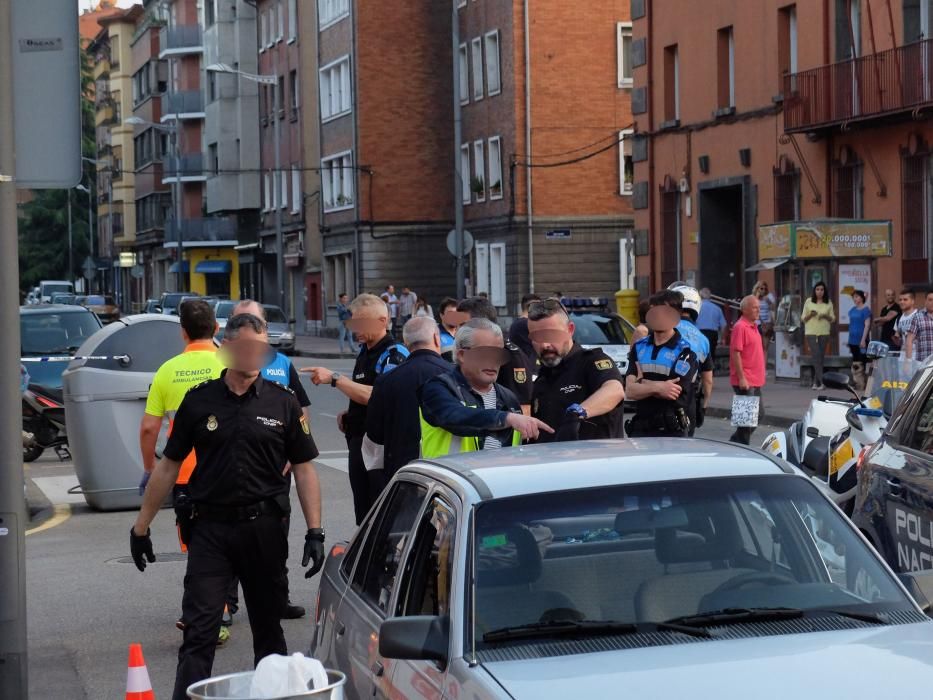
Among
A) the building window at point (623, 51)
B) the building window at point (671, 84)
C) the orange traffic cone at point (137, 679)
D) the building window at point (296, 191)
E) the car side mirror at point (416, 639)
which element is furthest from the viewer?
the building window at point (296, 191)

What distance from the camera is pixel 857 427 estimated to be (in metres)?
9.38

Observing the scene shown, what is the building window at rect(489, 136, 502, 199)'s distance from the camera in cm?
5266

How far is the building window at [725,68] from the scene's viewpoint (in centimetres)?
3516

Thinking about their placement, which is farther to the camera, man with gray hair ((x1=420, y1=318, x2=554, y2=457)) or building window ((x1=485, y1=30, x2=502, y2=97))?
building window ((x1=485, y1=30, x2=502, y2=97))

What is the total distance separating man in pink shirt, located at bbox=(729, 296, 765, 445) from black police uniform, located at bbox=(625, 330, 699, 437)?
554 centimetres

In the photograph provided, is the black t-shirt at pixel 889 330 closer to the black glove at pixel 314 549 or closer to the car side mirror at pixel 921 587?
the black glove at pixel 314 549

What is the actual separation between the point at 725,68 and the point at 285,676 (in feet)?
106

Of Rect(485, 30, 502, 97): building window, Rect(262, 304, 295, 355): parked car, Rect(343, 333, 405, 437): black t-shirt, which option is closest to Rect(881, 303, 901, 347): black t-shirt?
Rect(343, 333, 405, 437): black t-shirt

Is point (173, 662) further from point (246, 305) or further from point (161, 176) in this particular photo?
point (161, 176)

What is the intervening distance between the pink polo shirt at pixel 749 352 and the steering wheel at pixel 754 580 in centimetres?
1167

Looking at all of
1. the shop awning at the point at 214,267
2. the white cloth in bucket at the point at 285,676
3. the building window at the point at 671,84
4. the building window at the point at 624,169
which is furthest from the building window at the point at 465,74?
the white cloth in bucket at the point at 285,676

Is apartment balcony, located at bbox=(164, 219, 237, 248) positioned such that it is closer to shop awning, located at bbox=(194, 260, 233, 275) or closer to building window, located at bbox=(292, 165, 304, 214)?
shop awning, located at bbox=(194, 260, 233, 275)

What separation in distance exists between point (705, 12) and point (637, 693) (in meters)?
32.9

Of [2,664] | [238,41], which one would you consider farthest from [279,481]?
[238,41]
